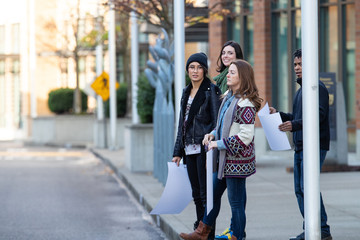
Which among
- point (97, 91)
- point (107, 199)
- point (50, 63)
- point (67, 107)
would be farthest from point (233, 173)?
point (50, 63)

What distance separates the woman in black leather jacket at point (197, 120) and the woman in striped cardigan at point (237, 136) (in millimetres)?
591

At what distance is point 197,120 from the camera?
798 cm

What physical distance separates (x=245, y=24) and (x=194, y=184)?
1478 cm

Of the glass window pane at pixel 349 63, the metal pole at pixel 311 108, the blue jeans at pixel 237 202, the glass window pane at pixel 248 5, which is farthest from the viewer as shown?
the glass window pane at pixel 248 5

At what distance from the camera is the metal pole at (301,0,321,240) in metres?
6.58

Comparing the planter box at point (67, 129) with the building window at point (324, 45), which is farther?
the planter box at point (67, 129)

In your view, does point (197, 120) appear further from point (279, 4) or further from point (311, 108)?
point (279, 4)

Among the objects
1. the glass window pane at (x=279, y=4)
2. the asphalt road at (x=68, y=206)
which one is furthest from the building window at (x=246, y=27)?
the asphalt road at (x=68, y=206)

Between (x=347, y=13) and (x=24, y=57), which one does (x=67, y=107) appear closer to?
(x=24, y=57)

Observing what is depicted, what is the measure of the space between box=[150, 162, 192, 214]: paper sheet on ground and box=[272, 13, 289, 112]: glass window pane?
13.6 meters

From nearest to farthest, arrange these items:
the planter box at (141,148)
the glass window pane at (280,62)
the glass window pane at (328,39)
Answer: the planter box at (141,148), the glass window pane at (328,39), the glass window pane at (280,62)

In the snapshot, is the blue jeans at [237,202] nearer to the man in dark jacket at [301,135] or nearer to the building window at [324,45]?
the man in dark jacket at [301,135]

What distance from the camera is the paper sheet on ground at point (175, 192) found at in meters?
8.12

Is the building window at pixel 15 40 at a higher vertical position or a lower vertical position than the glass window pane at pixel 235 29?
higher
